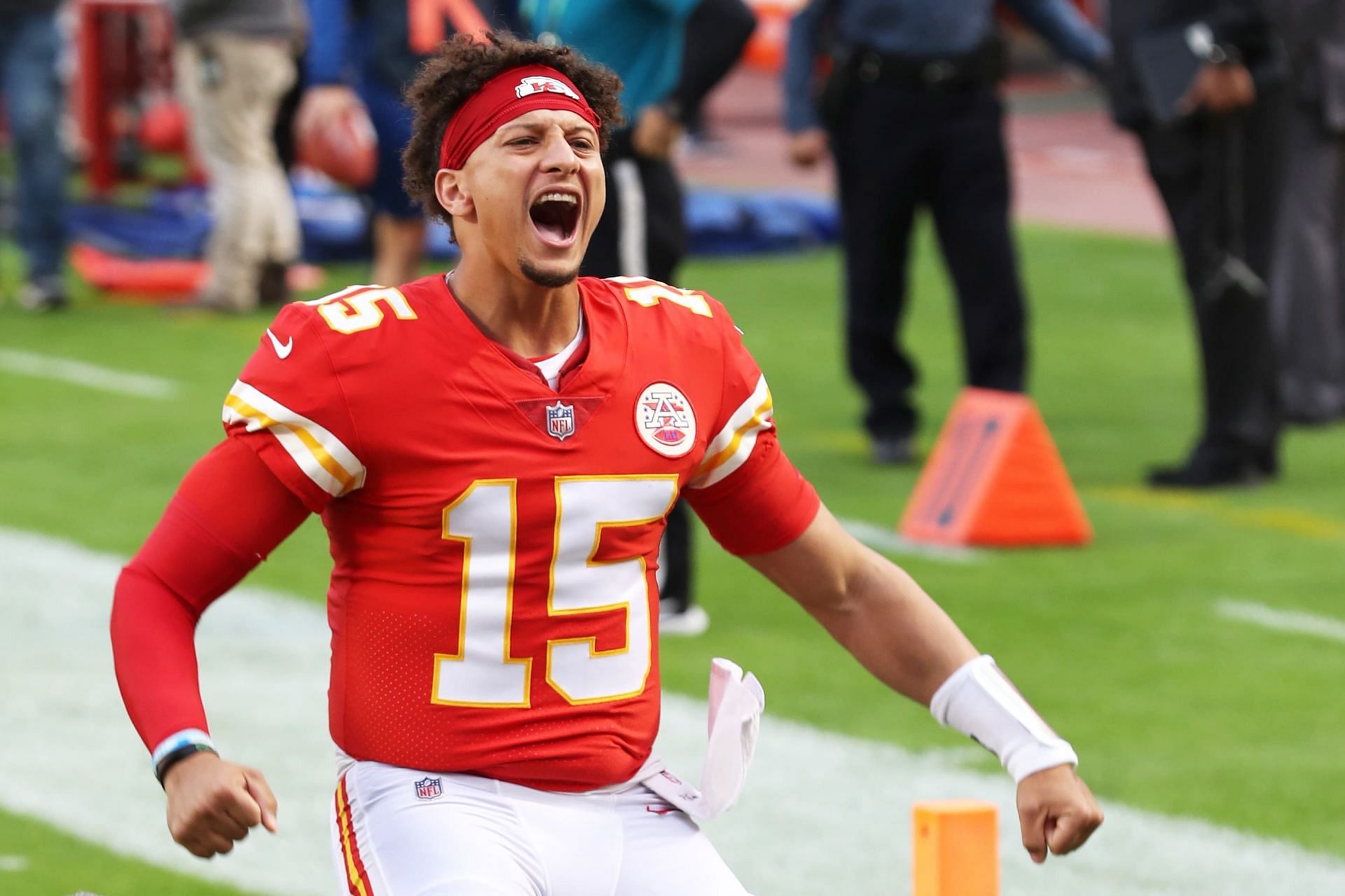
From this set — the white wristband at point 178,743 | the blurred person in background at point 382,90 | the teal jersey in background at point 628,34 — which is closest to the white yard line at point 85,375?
the blurred person in background at point 382,90

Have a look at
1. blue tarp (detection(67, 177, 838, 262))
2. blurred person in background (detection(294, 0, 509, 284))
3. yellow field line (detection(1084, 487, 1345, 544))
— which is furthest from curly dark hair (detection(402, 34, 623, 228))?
blue tarp (detection(67, 177, 838, 262))

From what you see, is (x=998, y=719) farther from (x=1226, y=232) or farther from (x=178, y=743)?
(x=1226, y=232)

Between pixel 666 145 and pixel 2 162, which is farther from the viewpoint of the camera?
pixel 2 162

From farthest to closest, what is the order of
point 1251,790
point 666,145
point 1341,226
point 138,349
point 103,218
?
point 103,218
point 138,349
point 1341,226
point 666,145
point 1251,790

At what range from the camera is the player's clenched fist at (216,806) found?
9.97 ft

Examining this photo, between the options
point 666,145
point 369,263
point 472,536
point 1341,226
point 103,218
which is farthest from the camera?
point 103,218

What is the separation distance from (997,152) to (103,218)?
8.41 m

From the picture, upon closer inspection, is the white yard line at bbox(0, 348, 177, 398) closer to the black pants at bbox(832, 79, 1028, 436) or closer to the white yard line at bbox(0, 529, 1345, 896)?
the black pants at bbox(832, 79, 1028, 436)

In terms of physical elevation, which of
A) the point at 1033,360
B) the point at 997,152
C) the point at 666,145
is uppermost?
the point at 666,145

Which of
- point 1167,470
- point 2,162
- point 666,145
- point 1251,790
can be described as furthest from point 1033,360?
point 2,162

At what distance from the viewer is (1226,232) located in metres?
8.63

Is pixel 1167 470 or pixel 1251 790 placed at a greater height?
pixel 1251 790

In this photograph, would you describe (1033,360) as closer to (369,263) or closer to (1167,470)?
(1167,470)

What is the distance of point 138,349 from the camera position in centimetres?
1156
